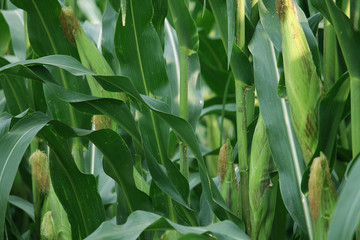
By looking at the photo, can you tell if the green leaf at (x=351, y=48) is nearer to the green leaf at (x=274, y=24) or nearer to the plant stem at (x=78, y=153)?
the green leaf at (x=274, y=24)

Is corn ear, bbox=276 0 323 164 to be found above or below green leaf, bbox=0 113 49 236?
above

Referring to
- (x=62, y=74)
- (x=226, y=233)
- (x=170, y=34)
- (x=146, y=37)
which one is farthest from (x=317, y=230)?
(x=170, y=34)

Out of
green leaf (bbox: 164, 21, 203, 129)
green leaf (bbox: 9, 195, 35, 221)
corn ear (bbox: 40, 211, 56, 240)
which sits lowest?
green leaf (bbox: 9, 195, 35, 221)

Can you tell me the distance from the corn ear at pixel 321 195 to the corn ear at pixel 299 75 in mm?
117

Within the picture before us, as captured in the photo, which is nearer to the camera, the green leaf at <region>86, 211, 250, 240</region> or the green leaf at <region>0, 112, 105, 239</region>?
the green leaf at <region>86, 211, 250, 240</region>

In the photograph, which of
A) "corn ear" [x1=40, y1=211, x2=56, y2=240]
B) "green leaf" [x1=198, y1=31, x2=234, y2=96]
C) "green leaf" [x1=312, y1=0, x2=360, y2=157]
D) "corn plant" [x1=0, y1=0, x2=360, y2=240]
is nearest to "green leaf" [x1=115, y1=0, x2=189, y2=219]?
"corn plant" [x1=0, y1=0, x2=360, y2=240]

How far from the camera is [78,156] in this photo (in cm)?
110

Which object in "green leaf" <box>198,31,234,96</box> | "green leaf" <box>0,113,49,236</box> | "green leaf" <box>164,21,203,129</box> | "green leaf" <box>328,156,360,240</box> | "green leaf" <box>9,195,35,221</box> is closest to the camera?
"green leaf" <box>328,156,360,240</box>

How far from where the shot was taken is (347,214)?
0.57m

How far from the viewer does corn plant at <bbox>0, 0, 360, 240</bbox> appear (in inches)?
32.3

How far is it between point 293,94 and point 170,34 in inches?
22.8

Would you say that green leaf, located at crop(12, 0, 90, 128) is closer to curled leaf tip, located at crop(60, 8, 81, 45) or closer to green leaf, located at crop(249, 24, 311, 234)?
curled leaf tip, located at crop(60, 8, 81, 45)

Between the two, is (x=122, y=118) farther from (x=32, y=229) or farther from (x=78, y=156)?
(x=32, y=229)

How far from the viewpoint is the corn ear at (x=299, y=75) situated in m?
0.82
